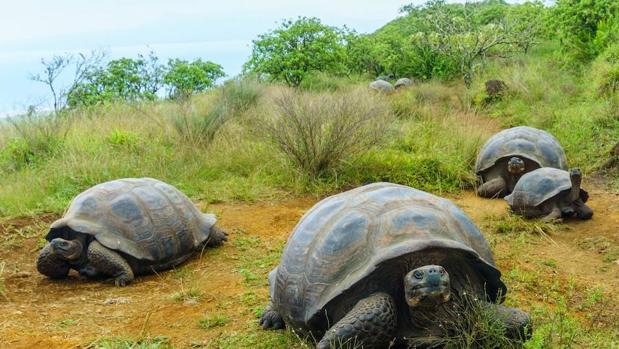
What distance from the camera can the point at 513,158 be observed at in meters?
7.81

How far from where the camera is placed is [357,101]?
29.6 feet

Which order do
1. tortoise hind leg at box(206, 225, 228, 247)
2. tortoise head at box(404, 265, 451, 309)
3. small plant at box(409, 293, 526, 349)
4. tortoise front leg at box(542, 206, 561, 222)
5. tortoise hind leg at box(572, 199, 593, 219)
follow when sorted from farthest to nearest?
1. tortoise hind leg at box(572, 199, 593, 219)
2. tortoise front leg at box(542, 206, 561, 222)
3. tortoise hind leg at box(206, 225, 228, 247)
4. small plant at box(409, 293, 526, 349)
5. tortoise head at box(404, 265, 451, 309)

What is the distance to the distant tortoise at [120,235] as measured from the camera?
5047 millimetres

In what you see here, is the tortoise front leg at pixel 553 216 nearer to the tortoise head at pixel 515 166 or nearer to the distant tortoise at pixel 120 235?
the tortoise head at pixel 515 166

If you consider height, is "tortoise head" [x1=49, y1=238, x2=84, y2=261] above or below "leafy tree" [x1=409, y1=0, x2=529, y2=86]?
below

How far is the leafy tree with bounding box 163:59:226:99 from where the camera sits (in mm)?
25141

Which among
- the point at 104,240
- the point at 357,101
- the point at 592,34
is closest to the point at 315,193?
the point at 357,101

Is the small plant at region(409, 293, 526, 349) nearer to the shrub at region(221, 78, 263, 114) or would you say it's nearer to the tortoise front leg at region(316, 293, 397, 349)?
the tortoise front leg at region(316, 293, 397, 349)

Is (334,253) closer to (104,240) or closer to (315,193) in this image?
(104,240)

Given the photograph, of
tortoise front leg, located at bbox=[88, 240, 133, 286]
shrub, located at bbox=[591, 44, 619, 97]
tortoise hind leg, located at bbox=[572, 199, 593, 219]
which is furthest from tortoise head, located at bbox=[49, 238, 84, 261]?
shrub, located at bbox=[591, 44, 619, 97]

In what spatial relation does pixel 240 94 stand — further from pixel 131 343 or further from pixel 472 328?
pixel 472 328

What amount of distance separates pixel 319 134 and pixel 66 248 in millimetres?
3984

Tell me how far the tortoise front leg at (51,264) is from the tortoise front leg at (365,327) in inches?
121

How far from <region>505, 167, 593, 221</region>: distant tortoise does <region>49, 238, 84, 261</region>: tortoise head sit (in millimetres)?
4497
